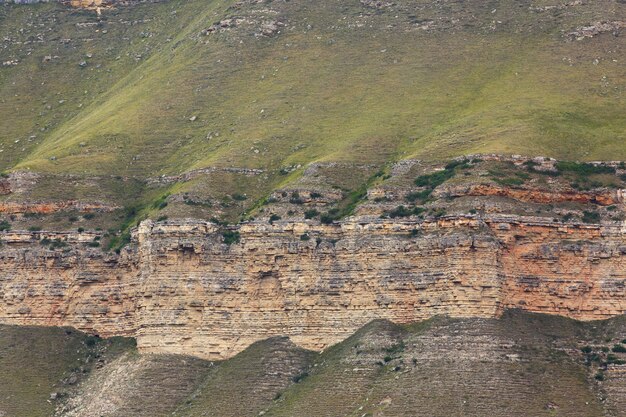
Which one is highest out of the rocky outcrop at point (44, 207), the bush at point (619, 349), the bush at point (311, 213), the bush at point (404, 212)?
the rocky outcrop at point (44, 207)

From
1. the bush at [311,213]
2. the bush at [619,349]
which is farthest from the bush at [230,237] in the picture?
the bush at [619,349]

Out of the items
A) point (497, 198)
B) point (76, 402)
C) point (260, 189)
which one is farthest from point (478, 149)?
point (76, 402)

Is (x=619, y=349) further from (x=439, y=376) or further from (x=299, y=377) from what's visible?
(x=299, y=377)

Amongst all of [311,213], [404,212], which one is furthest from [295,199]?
[404,212]

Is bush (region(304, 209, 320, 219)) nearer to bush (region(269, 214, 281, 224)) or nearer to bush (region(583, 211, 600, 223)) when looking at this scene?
bush (region(269, 214, 281, 224))

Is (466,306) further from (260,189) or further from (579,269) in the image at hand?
(260,189)

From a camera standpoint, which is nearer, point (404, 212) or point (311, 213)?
point (404, 212)

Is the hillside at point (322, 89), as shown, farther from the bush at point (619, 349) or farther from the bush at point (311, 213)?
the bush at point (619, 349)
